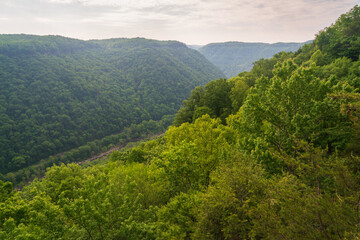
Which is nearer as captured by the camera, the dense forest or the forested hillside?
the dense forest

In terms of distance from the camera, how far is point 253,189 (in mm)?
11844

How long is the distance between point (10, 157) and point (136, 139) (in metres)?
71.9

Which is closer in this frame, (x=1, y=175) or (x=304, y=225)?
(x=304, y=225)

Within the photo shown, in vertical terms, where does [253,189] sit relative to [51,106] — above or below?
above

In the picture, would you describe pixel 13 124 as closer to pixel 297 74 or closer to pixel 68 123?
pixel 68 123

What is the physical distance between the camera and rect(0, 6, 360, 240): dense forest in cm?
907

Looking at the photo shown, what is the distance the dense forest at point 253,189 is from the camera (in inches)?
357

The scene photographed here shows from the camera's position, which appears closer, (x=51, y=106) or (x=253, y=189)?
(x=253, y=189)

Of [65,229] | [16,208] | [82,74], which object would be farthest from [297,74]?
[82,74]

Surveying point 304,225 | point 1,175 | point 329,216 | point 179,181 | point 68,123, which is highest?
point 329,216

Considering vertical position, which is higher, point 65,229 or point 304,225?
point 304,225

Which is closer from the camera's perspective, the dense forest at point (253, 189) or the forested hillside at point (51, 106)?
the dense forest at point (253, 189)

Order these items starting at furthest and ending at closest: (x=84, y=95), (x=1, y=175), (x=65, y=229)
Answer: (x=84, y=95) → (x=1, y=175) → (x=65, y=229)

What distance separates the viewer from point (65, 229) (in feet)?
40.9
